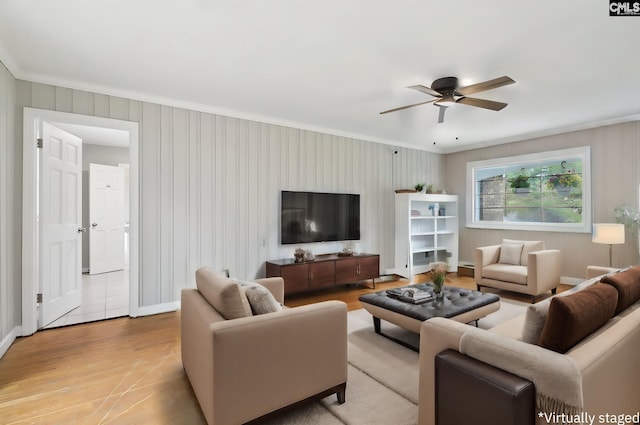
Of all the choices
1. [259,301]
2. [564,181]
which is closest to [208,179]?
[259,301]

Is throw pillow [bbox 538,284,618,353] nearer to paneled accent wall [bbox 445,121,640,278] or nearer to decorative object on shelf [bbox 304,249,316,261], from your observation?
decorative object on shelf [bbox 304,249,316,261]

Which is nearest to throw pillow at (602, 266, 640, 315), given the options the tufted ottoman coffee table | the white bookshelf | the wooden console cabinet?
the tufted ottoman coffee table

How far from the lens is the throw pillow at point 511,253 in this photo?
15.6 feet

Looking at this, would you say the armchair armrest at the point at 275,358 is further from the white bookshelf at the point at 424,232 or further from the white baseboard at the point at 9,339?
the white bookshelf at the point at 424,232

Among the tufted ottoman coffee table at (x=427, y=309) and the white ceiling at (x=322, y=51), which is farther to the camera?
the tufted ottoman coffee table at (x=427, y=309)

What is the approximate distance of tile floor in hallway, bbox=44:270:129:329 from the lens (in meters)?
3.65

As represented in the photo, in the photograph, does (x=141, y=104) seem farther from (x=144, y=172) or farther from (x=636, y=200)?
(x=636, y=200)

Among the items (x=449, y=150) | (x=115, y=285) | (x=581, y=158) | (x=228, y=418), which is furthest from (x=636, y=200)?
(x=115, y=285)

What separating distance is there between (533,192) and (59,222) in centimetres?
704

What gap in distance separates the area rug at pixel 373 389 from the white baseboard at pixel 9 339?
254cm

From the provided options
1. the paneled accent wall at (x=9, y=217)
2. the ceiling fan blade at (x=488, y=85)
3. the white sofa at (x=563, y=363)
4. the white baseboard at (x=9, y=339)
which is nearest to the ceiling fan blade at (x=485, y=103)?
the ceiling fan blade at (x=488, y=85)

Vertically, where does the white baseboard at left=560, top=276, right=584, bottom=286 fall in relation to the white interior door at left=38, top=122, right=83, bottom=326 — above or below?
below

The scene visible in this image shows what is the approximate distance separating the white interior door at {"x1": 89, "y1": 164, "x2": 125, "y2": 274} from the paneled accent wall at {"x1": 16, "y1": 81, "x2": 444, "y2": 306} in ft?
11.5

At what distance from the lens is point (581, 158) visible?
5059 mm
